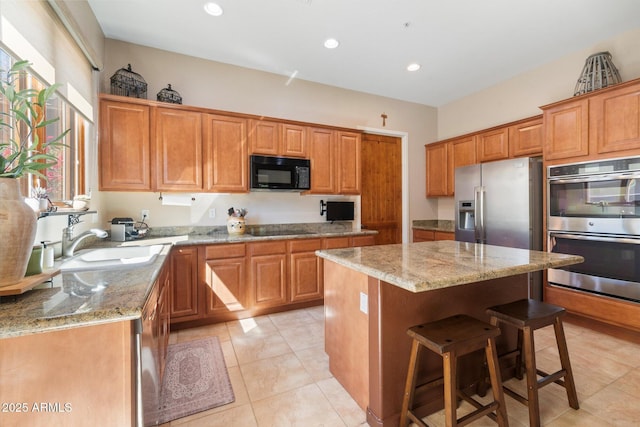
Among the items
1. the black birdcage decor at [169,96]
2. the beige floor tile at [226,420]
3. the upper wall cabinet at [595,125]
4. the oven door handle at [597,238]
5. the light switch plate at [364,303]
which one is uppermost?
the black birdcage decor at [169,96]

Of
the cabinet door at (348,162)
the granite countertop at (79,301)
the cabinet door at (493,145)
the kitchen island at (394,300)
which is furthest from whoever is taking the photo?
the cabinet door at (348,162)

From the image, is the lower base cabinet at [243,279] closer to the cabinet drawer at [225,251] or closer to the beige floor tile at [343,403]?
the cabinet drawer at [225,251]

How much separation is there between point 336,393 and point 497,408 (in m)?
0.94

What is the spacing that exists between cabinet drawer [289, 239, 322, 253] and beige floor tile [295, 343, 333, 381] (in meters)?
1.12

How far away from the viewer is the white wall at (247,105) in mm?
3037

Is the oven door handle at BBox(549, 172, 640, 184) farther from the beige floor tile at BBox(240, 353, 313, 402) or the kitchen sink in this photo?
the kitchen sink

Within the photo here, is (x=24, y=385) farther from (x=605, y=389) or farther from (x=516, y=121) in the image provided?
(x=516, y=121)

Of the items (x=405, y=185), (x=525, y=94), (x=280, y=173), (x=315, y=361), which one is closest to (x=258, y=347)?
(x=315, y=361)

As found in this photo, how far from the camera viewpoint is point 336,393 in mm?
1852

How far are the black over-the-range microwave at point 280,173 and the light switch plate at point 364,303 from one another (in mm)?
2016

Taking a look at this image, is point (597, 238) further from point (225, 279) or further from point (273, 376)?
point (225, 279)

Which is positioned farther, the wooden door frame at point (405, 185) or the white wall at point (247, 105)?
the wooden door frame at point (405, 185)

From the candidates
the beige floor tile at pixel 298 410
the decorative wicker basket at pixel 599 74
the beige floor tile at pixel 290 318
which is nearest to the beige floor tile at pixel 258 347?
the beige floor tile at pixel 290 318

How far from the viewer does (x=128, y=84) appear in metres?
2.84
